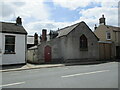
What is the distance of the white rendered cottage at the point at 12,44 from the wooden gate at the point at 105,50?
1473 cm

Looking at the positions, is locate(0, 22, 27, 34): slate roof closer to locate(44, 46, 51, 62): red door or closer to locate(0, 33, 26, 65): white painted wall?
locate(0, 33, 26, 65): white painted wall

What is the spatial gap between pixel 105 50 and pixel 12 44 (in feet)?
57.7

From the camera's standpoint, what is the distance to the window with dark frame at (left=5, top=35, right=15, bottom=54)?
17.9 m

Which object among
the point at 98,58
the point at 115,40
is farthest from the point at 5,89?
the point at 115,40

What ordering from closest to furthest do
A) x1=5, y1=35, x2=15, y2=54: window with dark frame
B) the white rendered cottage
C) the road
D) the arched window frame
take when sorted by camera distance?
the road → the white rendered cottage → x1=5, y1=35, x2=15, y2=54: window with dark frame → the arched window frame

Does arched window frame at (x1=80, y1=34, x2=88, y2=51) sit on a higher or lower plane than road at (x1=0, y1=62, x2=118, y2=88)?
higher

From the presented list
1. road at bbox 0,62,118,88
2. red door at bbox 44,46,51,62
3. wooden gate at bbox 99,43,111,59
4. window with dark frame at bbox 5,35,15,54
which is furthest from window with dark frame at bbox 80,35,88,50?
road at bbox 0,62,118,88

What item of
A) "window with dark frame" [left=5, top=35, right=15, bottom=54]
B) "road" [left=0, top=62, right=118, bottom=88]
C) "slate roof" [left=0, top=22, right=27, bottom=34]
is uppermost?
"slate roof" [left=0, top=22, right=27, bottom=34]

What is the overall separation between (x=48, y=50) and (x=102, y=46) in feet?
35.8

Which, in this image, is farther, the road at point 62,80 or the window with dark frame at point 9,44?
the window with dark frame at point 9,44

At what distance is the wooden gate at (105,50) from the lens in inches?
1093

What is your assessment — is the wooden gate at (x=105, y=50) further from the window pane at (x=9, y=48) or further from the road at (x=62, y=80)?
the road at (x=62, y=80)

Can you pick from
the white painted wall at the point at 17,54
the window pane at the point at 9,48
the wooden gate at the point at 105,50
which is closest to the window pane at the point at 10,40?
the white painted wall at the point at 17,54

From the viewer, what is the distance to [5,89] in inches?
285
